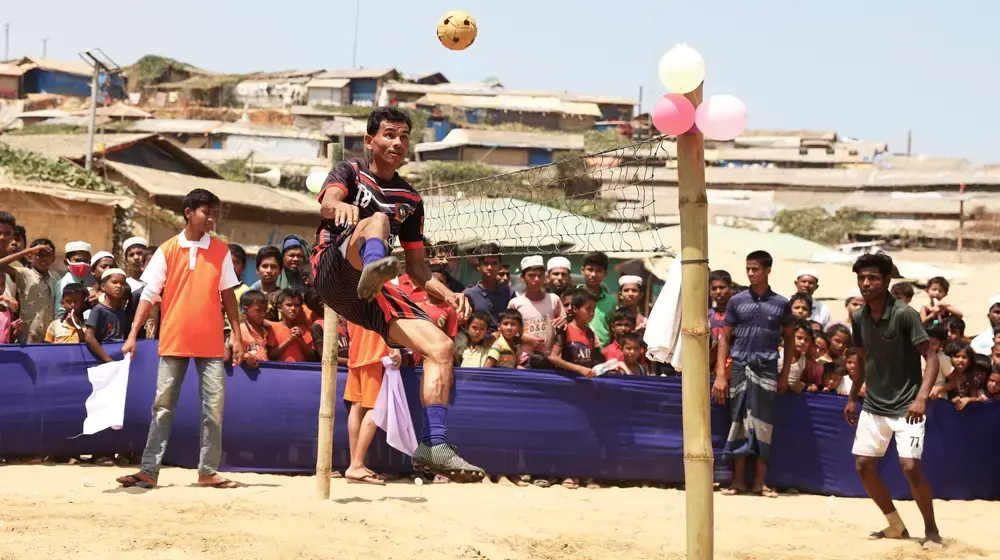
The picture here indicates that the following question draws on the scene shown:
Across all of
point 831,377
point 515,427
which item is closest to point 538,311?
point 515,427

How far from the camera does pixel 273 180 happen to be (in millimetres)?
Result: 33281

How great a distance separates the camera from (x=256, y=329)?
1009 centimetres

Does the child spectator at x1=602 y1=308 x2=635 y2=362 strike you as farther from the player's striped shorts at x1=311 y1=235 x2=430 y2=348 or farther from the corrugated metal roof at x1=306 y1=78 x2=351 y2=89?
the corrugated metal roof at x1=306 y1=78 x2=351 y2=89

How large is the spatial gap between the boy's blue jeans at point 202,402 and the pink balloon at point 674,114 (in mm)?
4796

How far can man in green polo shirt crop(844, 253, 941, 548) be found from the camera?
802cm

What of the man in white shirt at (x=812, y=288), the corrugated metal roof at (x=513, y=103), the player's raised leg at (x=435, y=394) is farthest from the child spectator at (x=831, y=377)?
the corrugated metal roof at (x=513, y=103)

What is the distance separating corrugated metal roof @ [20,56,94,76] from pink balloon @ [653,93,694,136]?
66.1 m

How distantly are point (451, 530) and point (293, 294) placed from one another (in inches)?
140

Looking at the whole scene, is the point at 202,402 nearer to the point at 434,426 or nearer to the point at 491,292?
the point at 491,292

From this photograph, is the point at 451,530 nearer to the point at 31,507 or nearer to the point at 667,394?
the point at 31,507

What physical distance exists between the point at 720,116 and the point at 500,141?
42982 millimetres

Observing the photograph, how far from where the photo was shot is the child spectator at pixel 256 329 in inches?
392

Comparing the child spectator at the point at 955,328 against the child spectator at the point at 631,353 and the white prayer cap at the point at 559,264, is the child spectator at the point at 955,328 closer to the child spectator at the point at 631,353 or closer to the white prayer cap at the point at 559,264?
the child spectator at the point at 631,353

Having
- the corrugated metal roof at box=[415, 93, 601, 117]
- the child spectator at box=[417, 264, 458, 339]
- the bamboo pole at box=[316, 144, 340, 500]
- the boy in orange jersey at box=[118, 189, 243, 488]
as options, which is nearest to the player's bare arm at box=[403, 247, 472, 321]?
the bamboo pole at box=[316, 144, 340, 500]
